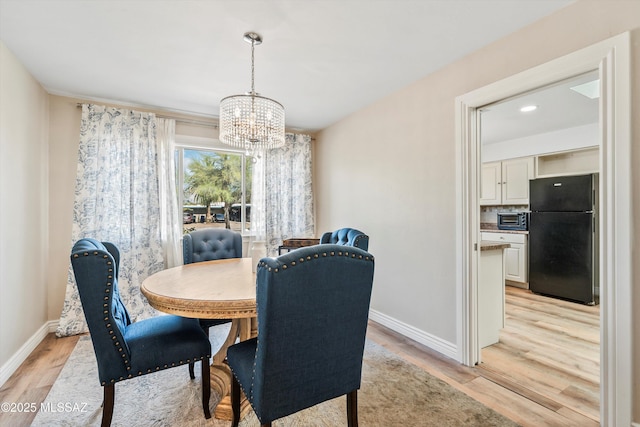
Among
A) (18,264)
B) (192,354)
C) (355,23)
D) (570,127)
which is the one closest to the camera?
(192,354)

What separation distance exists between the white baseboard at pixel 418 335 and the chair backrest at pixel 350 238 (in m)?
0.93

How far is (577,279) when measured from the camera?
3.83 metres

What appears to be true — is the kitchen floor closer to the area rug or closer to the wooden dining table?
the area rug

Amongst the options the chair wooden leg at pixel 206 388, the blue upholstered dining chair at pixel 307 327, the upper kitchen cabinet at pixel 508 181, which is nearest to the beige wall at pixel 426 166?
the blue upholstered dining chair at pixel 307 327

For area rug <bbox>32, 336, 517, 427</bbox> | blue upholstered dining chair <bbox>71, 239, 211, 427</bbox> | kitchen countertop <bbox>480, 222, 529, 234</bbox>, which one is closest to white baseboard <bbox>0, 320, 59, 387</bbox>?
area rug <bbox>32, 336, 517, 427</bbox>

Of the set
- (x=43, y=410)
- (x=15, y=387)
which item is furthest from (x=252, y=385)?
(x=15, y=387)

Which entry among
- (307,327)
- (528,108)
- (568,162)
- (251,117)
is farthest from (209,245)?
Result: (568,162)

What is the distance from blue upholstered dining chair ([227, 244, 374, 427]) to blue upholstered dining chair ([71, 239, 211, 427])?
52cm

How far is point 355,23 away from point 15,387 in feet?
11.0

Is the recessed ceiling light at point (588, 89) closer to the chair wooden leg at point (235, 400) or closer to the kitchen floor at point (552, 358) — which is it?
the kitchen floor at point (552, 358)

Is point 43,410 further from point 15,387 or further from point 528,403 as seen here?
point 528,403

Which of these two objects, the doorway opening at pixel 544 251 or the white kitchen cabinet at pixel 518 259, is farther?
the white kitchen cabinet at pixel 518 259

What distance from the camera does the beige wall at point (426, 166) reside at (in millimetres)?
1679

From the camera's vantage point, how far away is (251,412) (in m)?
1.78
